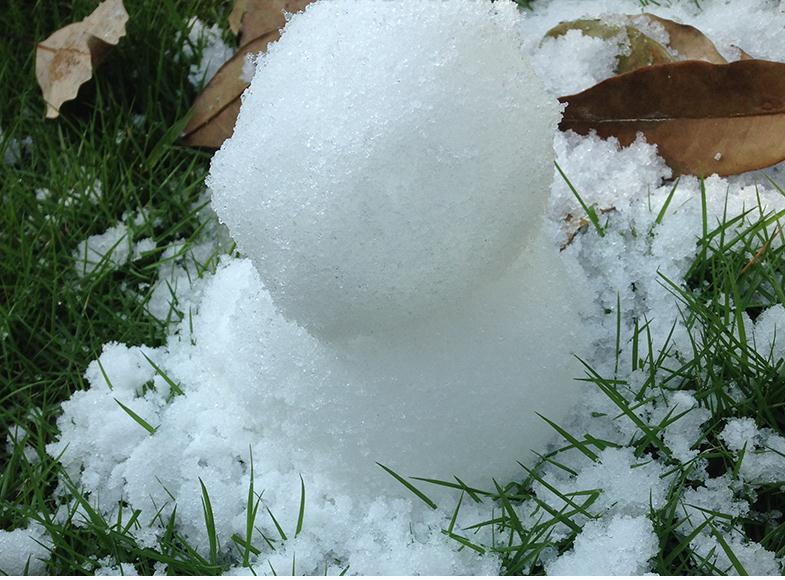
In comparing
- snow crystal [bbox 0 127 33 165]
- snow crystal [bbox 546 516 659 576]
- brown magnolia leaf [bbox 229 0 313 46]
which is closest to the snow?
snow crystal [bbox 0 127 33 165]

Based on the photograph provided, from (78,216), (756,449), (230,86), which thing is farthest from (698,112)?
(78,216)

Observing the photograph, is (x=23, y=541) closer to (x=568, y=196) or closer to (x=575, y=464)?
(x=575, y=464)

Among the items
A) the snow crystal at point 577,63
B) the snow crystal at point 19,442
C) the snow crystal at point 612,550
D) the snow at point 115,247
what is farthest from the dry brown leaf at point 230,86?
the snow crystal at point 612,550

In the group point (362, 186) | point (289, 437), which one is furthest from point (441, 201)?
point (289, 437)

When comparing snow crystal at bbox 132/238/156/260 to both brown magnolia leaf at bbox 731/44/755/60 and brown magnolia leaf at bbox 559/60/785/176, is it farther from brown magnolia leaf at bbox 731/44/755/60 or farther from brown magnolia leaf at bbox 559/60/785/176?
brown magnolia leaf at bbox 731/44/755/60

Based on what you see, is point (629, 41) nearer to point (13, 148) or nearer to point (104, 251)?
point (104, 251)
